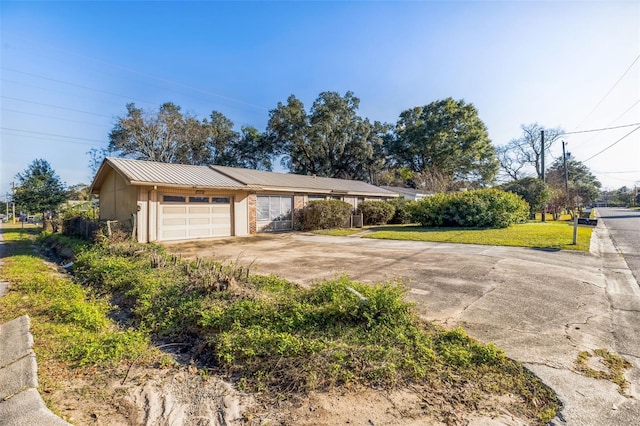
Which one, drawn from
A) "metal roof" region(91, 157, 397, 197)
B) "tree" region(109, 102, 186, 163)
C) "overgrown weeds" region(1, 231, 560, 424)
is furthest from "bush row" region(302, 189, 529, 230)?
"tree" region(109, 102, 186, 163)

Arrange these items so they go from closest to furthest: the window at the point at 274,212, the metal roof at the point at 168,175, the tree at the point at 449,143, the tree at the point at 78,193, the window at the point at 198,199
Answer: the metal roof at the point at 168,175 < the window at the point at 198,199 < the window at the point at 274,212 < the tree at the point at 78,193 < the tree at the point at 449,143

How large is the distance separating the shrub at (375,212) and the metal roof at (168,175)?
28.5 feet

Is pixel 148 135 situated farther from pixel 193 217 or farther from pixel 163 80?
pixel 193 217

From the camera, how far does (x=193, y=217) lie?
1287 centimetres

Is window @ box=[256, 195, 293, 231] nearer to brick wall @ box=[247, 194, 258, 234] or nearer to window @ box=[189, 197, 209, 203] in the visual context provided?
brick wall @ box=[247, 194, 258, 234]

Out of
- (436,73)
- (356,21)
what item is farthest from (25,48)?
(436,73)

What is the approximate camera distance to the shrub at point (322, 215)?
16.7 m

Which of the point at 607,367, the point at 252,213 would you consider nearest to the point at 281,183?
the point at 252,213

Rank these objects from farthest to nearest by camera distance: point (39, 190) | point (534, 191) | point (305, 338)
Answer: point (39, 190) → point (534, 191) → point (305, 338)

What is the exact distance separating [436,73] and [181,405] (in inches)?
665

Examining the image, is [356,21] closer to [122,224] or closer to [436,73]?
[436,73]

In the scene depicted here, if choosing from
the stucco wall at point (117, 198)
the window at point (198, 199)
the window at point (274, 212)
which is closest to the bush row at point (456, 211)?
the window at point (274, 212)

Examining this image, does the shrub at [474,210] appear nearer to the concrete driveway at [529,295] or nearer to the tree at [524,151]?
the concrete driveway at [529,295]

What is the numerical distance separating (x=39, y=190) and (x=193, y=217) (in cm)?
2096
